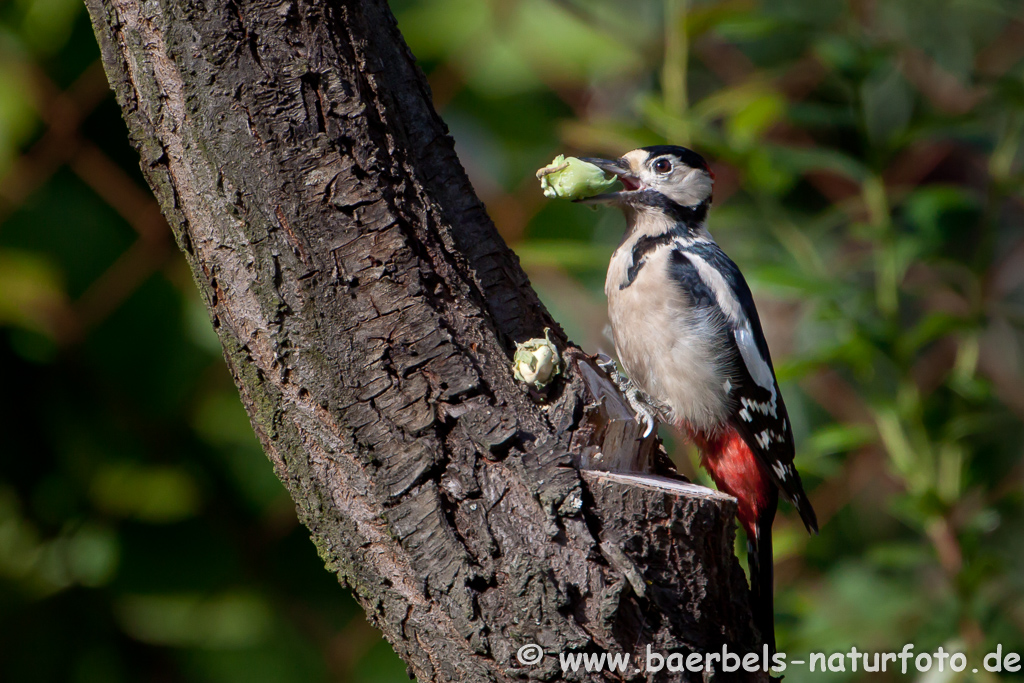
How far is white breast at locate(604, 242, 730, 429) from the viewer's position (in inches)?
84.7

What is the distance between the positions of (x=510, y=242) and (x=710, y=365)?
136cm

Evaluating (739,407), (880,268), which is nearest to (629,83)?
(880,268)

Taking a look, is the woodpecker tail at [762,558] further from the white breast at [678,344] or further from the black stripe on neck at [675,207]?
the black stripe on neck at [675,207]

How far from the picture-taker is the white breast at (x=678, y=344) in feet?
7.06

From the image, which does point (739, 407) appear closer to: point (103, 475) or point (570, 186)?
point (570, 186)

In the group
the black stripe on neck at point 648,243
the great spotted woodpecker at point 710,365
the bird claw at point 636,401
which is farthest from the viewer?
the black stripe on neck at point 648,243

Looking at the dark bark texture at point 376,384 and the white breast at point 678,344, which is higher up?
the dark bark texture at point 376,384

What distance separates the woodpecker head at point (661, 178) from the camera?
2334mm

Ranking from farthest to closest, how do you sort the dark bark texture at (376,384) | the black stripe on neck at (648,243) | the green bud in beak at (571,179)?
the black stripe on neck at (648,243)
the green bud in beak at (571,179)
the dark bark texture at (376,384)

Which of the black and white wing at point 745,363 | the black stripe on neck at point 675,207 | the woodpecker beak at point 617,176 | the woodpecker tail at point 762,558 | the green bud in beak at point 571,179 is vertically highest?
the green bud in beak at point 571,179

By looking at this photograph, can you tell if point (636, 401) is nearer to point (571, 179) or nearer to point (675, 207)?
point (571, 179)

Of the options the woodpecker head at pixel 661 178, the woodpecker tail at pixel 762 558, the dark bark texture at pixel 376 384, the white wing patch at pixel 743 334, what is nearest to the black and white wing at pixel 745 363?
the white wing patch at pixel 743 334

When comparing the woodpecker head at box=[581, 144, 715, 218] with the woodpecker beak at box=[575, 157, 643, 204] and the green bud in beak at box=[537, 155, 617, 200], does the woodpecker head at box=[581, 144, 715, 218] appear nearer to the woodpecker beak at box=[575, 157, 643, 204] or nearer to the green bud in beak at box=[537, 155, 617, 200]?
the woodpecker beak at box=[575, 157, 643, 204]

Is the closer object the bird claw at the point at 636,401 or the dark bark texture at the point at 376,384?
the dark bark texture at the point at 376,384
